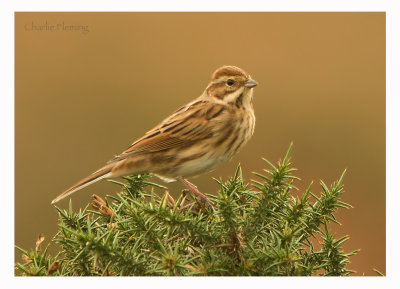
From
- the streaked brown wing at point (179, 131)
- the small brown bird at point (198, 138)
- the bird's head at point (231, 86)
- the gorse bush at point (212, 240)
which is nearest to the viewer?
the gorse bush at point (212, 240)

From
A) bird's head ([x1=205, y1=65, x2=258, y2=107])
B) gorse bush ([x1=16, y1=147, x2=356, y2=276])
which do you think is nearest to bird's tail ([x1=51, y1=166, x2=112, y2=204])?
gorse bush ([x1=16, y1=147, x2=356, y2=276])

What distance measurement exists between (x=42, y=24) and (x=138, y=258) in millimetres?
2132

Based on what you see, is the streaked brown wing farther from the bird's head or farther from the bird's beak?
the bird's beak

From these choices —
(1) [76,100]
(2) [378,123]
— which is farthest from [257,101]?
(1) [76,100]

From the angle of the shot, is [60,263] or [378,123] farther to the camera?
[378,123]

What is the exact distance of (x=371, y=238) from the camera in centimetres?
341

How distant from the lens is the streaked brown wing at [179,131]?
4.15 meters

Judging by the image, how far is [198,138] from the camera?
4.13 m

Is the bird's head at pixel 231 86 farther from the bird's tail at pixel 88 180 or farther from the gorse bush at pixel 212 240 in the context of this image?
the gorse bush at pixel 212 240

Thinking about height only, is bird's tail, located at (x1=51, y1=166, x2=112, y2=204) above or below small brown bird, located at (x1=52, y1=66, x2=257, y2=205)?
below

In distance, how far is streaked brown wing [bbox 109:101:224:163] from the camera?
13.6ft

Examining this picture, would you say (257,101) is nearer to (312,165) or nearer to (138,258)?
(312,165)

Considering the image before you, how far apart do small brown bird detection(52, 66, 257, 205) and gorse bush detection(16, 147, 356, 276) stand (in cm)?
122

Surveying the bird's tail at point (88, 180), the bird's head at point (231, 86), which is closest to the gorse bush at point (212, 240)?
the bird's tail at point (88, 180)
